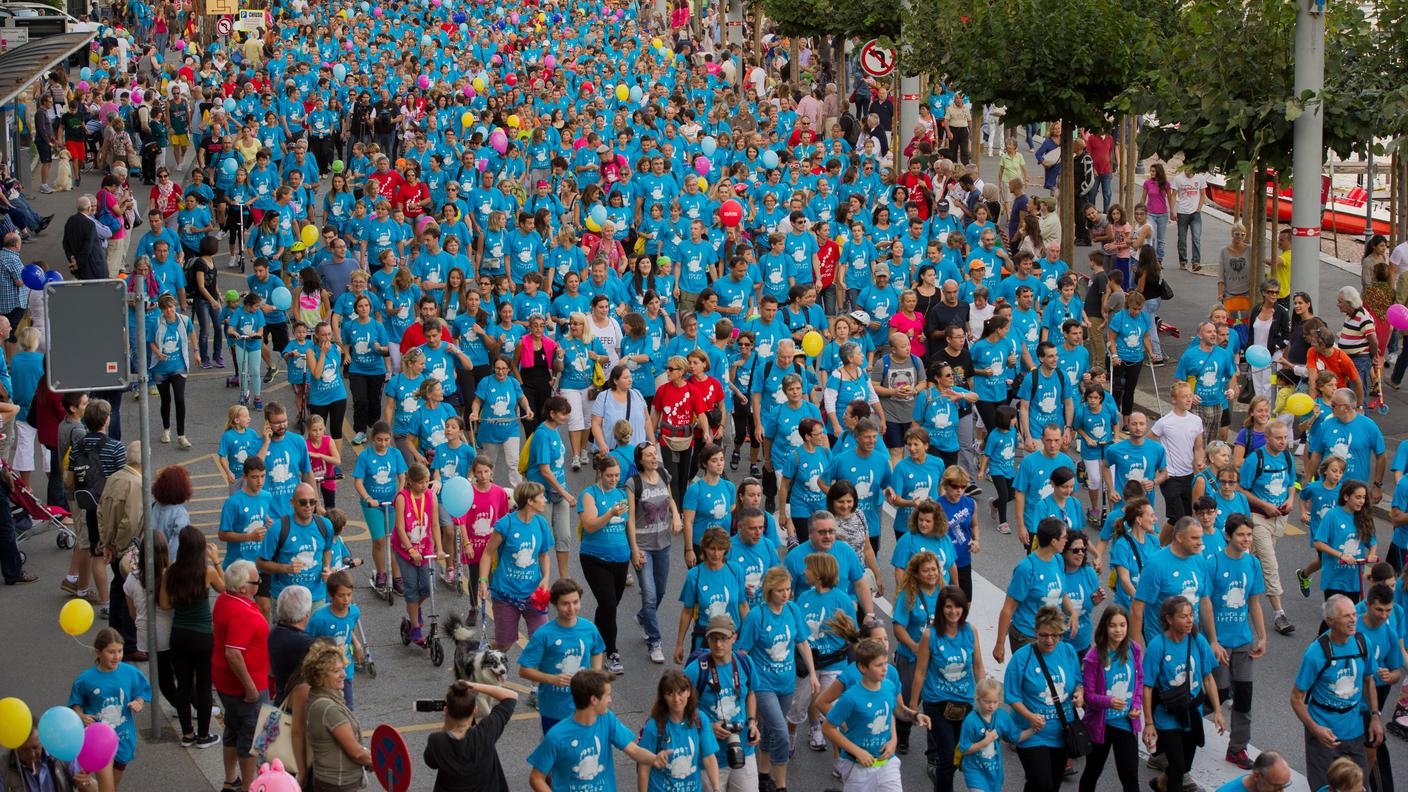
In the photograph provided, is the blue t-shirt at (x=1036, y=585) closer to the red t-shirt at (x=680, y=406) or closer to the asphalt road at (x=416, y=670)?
the asphalt road at (x=416, y=670)

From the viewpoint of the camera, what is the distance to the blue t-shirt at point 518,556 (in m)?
12.0

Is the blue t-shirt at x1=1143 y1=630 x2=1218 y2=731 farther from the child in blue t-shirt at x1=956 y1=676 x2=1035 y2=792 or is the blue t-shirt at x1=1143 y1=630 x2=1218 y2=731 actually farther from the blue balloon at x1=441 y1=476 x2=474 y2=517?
the blue balloon at x1=441 y1=476 x2=474 y2=517

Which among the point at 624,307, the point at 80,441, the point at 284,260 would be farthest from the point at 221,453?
the point at 284,260

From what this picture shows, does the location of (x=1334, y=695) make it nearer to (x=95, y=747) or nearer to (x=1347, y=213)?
(x=95, y=747)

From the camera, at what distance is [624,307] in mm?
18125

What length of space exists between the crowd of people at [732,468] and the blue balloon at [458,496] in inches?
1.8

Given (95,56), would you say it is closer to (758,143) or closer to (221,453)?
(758,143)

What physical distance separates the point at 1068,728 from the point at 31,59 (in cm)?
1641

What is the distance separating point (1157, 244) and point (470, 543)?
13985 mm

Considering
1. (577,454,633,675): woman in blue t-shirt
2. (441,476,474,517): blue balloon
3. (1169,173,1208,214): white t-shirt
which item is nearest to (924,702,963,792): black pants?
(577,454,633,675): woman in blue t-shirt

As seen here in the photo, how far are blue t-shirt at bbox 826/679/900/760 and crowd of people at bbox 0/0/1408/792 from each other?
0.02m

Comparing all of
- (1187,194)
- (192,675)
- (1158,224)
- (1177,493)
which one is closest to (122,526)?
(192,675)

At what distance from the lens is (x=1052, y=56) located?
73.6 feet

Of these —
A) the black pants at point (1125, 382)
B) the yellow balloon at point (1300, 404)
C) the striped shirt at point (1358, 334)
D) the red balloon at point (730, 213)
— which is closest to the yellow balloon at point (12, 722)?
the yellow balloon at point (1300, 404)
